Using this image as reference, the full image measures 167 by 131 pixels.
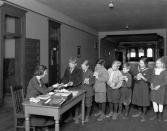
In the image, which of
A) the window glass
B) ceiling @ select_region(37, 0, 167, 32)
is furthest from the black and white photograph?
the window glass

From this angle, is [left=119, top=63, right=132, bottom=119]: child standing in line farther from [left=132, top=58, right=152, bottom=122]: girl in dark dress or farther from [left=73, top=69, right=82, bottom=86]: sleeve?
[left=73, top=69, right=82, bottom=86]: sleeve

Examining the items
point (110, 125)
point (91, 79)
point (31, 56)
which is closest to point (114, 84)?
point (91, 79)

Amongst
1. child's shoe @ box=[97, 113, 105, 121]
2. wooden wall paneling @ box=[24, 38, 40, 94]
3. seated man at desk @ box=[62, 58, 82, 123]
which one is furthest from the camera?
wooden wall paneling @ box=[24, 38, 40, 94]

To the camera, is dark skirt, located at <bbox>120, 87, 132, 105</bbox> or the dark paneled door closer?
dark skirt, located at <bbox>120, 87, 132, 105</bbox>

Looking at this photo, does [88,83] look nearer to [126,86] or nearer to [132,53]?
[126,86]

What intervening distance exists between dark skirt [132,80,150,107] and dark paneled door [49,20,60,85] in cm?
369

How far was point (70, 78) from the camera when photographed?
5.14m

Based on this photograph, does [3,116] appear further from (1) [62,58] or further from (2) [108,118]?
(1) [62,58]

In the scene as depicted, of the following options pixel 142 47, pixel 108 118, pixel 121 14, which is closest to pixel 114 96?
pixel 108 118

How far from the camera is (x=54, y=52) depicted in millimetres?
8680

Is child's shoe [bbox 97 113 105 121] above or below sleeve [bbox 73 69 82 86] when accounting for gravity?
below

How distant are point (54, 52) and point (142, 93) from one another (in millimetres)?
4280

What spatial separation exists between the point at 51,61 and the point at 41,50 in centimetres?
92

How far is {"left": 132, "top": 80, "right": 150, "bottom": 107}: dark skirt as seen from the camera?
17.3ft
